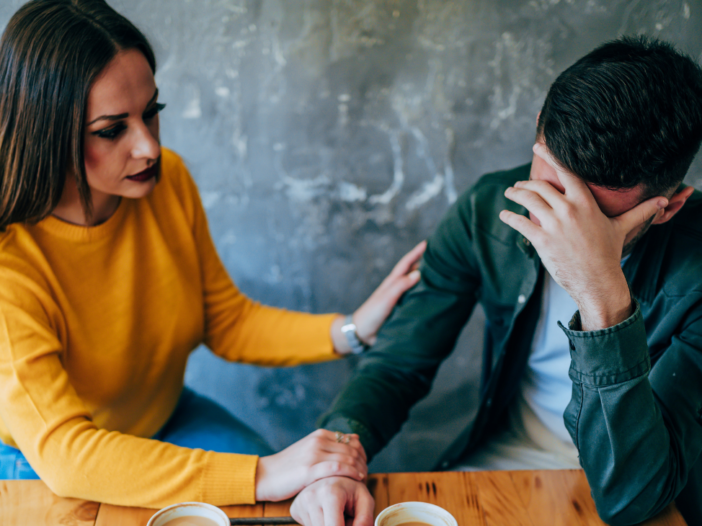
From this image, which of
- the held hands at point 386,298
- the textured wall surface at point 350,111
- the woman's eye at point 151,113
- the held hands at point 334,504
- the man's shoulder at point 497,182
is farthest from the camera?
the textured wall surface at point 350,111

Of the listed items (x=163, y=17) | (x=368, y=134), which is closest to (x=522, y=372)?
(x=368, y=134)

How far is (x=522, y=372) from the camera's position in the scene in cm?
131

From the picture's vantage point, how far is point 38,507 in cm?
88

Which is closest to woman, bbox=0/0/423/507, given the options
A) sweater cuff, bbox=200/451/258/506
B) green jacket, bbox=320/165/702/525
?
sweater cuff, bbox=200/451/258/506

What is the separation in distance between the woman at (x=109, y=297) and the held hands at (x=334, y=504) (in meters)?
0.03

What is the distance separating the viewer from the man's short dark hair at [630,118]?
886 mm

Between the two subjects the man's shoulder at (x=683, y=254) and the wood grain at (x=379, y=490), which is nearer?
the wood grain at (x=379, y=490)

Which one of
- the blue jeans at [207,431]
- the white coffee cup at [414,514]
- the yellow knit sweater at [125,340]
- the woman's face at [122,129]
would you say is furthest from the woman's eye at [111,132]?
the white coffee cup at [414,514]

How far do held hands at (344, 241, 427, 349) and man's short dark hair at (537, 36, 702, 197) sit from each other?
→ 0.52 m

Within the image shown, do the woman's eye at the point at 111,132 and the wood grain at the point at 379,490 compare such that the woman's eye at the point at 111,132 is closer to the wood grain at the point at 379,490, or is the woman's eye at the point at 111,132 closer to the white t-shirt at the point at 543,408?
the wood grain at the point at 379,490

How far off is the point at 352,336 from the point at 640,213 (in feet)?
2.45

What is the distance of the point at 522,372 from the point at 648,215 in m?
0.52

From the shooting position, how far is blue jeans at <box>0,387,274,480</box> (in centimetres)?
136

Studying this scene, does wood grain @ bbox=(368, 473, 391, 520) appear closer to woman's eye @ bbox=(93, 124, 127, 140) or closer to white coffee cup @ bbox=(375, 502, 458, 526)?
white coffee cup @ bbox=(375, 502, 458, 526)
